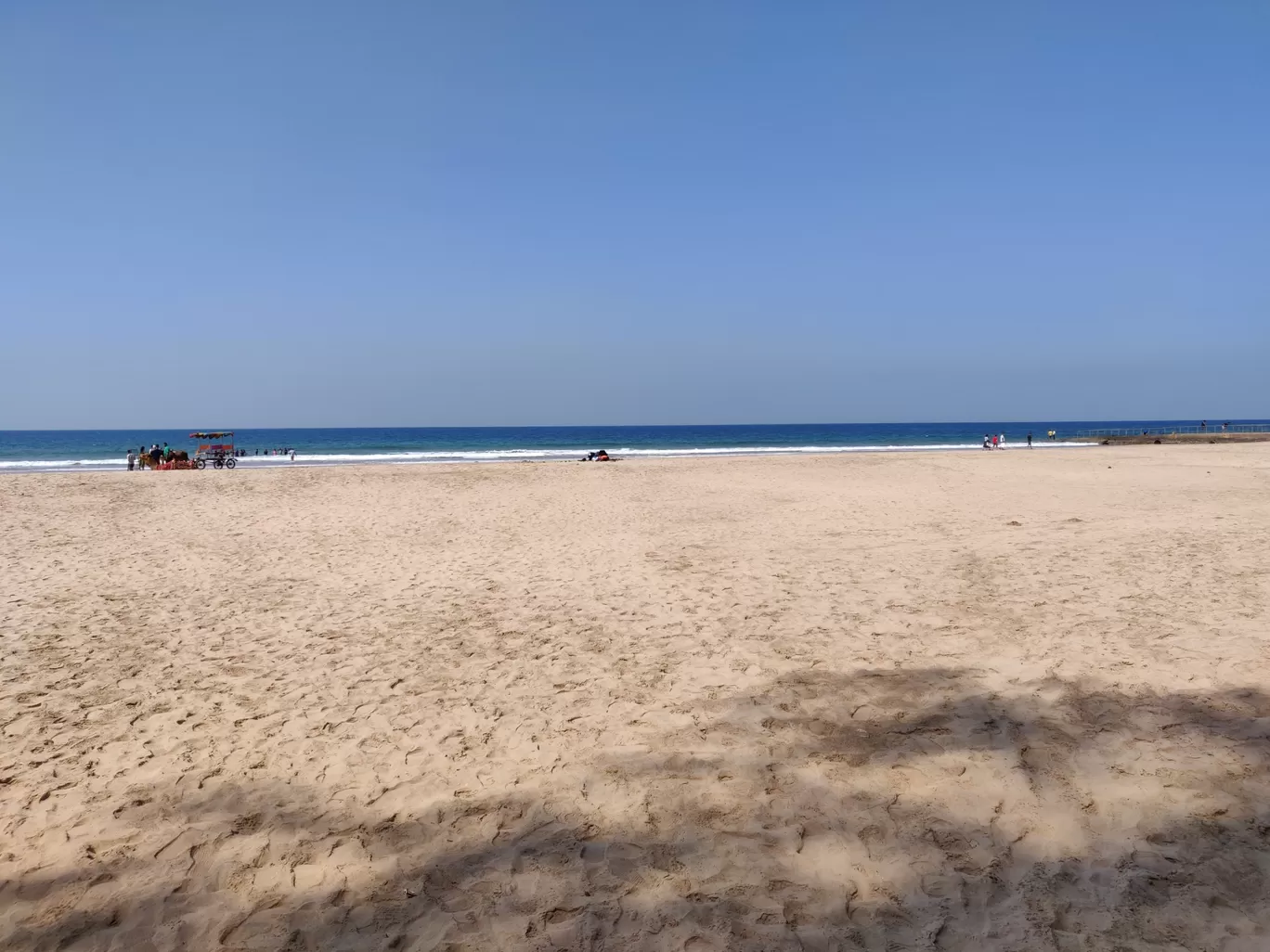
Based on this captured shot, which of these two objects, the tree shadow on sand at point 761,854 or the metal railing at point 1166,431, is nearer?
the tree shadow on sand at point 761,854

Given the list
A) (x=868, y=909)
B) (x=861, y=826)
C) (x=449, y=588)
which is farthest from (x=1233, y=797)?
(x=449, y=588)

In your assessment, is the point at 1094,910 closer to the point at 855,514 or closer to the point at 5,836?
the point at 5,836

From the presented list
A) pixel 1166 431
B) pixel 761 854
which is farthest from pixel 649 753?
pixel 1166 431

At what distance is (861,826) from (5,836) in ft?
15.3

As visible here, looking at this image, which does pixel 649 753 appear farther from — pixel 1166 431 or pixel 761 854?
pixel 1166 431

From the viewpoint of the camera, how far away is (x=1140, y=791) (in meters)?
4.07

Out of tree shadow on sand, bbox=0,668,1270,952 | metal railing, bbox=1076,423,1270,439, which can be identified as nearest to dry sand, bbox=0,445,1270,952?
tree shadow on sand, bbox=0,668,1270,952

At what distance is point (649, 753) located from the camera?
15.8 feet

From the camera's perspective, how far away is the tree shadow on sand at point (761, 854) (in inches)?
125

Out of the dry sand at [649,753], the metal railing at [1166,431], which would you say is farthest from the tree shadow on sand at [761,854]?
the metal railing at [1166,431]

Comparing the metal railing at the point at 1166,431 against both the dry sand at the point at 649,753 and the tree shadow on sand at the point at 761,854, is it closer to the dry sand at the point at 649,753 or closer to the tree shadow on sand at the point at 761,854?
the dry sand at the point at 649,753

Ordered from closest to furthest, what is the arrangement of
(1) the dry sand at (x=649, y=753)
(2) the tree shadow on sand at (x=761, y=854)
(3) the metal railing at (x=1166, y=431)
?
(2) the tree shadow on sand at (x=761, y=854) → (1) the dry sand at (x=649, y=753) → (3) the metal railing at (x=1166, y=431)

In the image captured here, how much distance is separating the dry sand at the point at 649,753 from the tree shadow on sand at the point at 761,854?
0.02 metres

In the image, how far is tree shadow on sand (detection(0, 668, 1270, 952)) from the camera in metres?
3.19
